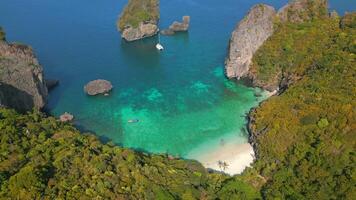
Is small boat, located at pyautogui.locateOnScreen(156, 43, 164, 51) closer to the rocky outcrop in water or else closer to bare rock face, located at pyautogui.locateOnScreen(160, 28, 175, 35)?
bare rock face, located at pyautogui.locateOnScreen(160, 28, 175, 35)

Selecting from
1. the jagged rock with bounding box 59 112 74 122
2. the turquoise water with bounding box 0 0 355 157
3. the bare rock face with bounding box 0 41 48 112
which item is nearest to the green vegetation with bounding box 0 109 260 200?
the turquoise water with bounding box 0 0 355 157

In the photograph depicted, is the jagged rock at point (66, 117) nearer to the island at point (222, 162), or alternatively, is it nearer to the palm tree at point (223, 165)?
the island at point (222, 162)

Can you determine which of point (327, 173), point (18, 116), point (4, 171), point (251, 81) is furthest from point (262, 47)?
point (4, 171)

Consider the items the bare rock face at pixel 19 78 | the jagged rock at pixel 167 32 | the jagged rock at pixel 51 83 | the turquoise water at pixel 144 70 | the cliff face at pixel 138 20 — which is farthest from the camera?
the jagged rock at pixel 167 32

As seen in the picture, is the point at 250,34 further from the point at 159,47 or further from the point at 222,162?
the point at 222,162

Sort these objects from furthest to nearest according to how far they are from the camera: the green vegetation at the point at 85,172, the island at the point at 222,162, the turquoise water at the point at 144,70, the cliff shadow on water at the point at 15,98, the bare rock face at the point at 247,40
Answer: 1. the bare rock face at the point at 247,40
2. the turquoise water at the point at 144,70
3. the cliff shadow on water at the point at 15,98
4. the island at the point at 222,162
5. the green vegetation at the point at 85,172

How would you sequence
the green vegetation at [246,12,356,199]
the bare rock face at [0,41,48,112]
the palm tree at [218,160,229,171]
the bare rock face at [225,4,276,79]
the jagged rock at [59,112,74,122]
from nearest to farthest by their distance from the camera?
the green vegetation at [246,12,356,199], the palm tree at [218,160,229,171], the bare rock face at [0,41,48,112], the jagged rock at [59,112,74,122], the bare rock face at [225,4,276,79]

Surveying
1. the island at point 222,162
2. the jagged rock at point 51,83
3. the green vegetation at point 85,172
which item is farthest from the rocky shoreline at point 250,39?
the jagged rock at point 51,83

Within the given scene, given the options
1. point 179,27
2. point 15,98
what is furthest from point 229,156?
point 179,27
